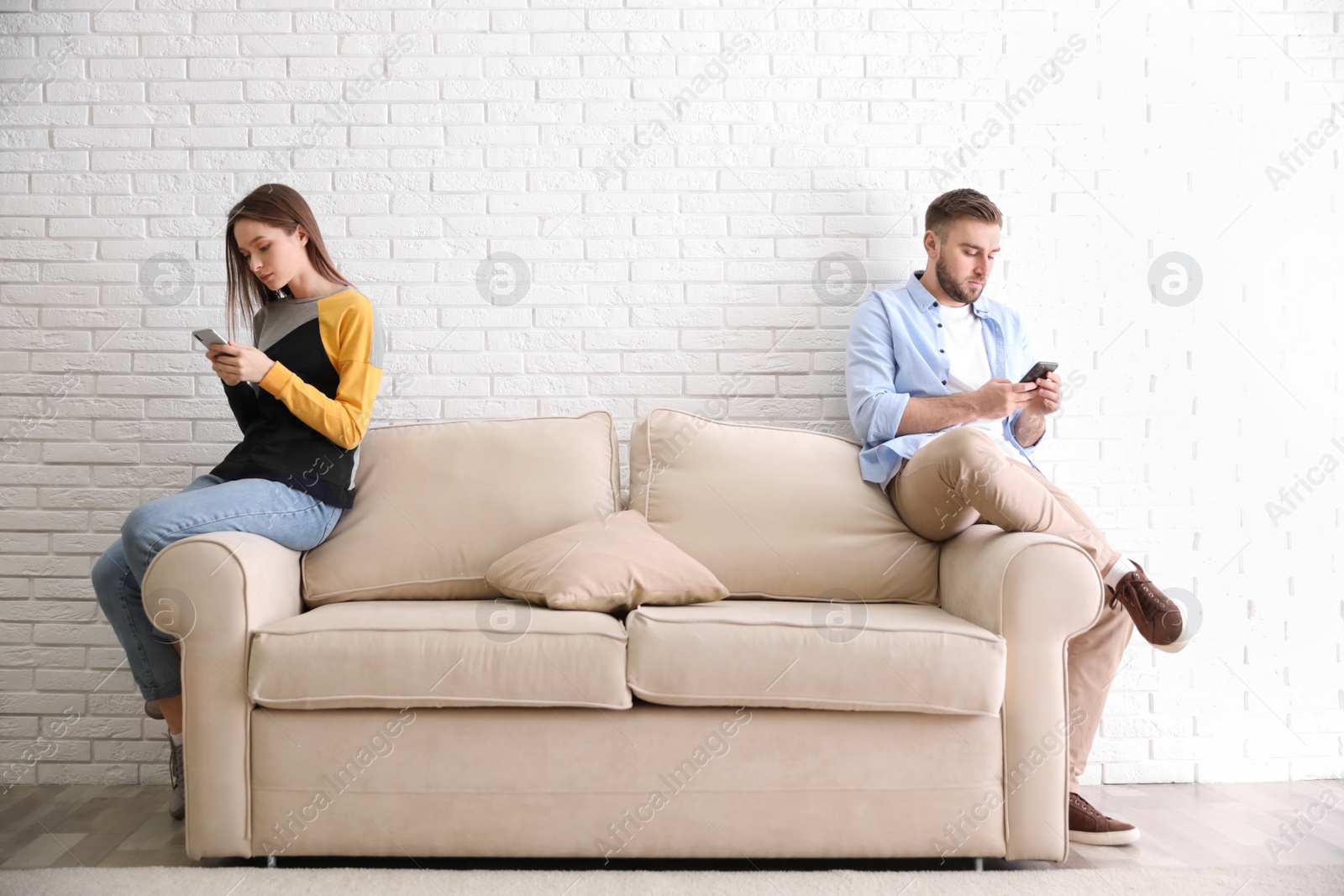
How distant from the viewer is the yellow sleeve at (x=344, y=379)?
80.0 inches

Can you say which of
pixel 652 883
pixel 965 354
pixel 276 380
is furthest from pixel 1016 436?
pixel 276 380

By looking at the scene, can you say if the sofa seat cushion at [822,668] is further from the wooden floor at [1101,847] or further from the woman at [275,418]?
the woman at [275,418]

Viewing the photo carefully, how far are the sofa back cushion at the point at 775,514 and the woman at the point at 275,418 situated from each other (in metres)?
0.77

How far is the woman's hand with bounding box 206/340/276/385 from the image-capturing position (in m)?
1.97

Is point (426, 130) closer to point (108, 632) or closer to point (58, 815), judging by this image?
point (108, 632)

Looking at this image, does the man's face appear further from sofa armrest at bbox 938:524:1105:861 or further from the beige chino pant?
sofa armrest at bbox 938:524:1105:861

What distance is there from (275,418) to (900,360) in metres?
1.68

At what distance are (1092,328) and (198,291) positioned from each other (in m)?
2.69

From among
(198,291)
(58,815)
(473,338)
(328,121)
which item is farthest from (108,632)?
(328,121)

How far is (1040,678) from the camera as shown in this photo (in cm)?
172

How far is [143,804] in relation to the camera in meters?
2.22

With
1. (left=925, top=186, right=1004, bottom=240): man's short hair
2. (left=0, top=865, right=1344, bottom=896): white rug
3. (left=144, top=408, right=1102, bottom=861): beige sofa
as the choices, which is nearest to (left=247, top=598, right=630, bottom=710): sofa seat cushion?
(left=144, top=408, right=1102, bottom=861): beige sofa

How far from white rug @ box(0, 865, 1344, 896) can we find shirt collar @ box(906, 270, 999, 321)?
1.45 metres

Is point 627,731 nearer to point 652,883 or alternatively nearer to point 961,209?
point 652,883
